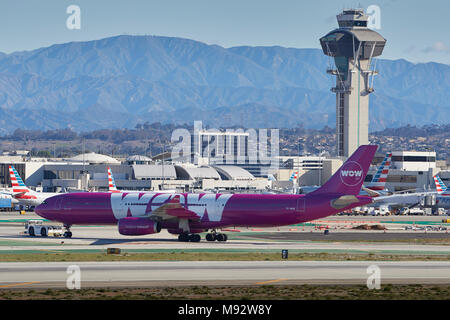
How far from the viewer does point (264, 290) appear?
41781 mm

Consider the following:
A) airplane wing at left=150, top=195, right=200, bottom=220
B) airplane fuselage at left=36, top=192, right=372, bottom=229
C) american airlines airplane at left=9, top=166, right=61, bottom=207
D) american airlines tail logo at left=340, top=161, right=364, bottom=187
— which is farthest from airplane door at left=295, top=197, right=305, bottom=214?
american airlines airplane at left=9, top=166, right=61, bottom=207

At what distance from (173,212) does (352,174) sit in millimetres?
16107

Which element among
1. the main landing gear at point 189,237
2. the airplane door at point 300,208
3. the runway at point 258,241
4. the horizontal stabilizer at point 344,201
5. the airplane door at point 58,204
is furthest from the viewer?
the airplane door at point 58,204

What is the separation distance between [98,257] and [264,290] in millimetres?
20074

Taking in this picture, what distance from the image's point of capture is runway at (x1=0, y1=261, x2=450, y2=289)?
45094 mm

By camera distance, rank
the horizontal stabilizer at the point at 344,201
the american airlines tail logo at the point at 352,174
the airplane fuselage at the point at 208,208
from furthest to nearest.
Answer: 1. the airplane fuselage at the point at 208,208
2. the american airlines tail logo at the point at 352,174
3. the horizontal stabilizer at the point at 344,201

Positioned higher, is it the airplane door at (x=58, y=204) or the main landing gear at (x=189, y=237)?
the airplane door at (x=58, y=204)

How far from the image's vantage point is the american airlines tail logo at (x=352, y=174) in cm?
7356

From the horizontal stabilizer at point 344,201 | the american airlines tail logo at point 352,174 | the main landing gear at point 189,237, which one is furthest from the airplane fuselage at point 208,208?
the american airlines tail logo at point 352,174

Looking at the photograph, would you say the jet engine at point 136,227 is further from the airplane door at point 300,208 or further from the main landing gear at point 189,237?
the airplane door at point 300,208

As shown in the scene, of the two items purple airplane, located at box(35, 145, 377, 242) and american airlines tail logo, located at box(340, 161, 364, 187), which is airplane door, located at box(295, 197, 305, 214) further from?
american airlines tail logo, located at box(340, 161, 364, 187)

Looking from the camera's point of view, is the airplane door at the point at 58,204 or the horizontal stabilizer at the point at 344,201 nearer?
the horizontal stabilizer at the point at 344,201

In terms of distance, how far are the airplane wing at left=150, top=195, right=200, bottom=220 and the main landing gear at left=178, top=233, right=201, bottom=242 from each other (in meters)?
1.53
